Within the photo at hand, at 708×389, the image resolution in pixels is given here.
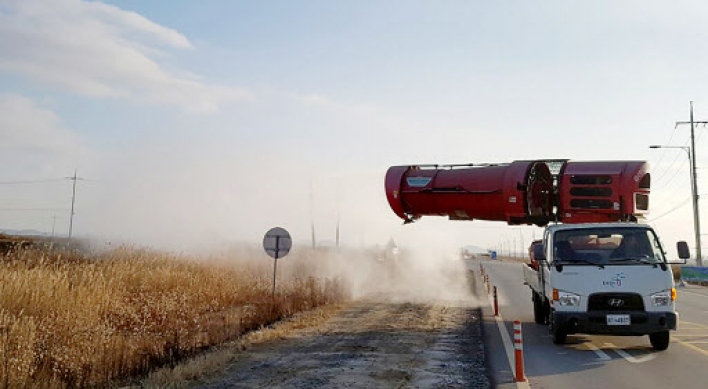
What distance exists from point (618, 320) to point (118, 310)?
33.4ft

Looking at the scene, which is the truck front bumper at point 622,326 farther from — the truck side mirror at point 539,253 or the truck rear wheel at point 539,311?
the truck rear wheel at point 539,311

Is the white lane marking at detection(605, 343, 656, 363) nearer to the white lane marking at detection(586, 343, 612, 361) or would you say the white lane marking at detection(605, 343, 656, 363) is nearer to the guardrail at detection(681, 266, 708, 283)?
the white lane marking at detection(586, 343, 612, 361)

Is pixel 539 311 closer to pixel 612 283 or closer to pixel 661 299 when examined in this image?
pixel 612 283

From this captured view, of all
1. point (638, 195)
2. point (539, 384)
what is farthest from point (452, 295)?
point (539, 384)

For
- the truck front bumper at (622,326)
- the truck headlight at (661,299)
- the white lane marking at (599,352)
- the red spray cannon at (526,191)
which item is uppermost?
the red spray cannon at (526,191)

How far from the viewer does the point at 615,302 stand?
35.5 feet

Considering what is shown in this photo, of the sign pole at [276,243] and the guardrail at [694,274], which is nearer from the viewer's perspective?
the sign pole at [276,243]

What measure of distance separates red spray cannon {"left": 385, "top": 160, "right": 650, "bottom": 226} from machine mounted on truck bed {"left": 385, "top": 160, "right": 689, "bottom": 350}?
0.08 ft

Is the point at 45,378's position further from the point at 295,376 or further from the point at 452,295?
the point at 452,295

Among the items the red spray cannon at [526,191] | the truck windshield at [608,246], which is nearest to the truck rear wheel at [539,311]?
the red spray cannon at [526,191]

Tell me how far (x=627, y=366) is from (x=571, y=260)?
2457 millimetres

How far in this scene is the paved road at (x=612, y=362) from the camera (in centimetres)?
855

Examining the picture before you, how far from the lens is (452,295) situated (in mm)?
24750

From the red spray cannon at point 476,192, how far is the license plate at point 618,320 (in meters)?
4.74
